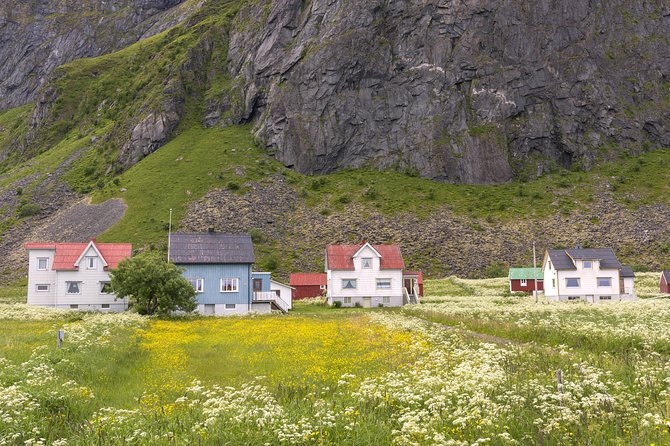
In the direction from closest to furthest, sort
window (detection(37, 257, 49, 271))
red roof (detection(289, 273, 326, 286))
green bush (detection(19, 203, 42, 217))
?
window (detection(37, 257, 49, 271)) < red roof (detection(289, 273, 326, 286)) < green bush (detection(19, 203, 42, 217))

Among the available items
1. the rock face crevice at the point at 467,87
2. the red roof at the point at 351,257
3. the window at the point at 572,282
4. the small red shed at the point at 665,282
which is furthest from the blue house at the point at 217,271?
the rock face crevice at the point at 467,87

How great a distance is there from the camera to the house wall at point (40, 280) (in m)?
66.1

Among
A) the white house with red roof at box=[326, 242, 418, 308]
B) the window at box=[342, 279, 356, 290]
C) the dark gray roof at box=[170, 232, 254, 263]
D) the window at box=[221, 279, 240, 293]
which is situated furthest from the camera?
the window at box=[342, 279, 356, 290]

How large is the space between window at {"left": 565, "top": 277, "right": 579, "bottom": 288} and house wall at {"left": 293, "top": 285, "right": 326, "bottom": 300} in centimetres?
3479

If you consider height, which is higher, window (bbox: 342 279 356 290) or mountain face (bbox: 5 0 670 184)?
mountain face (bbox: 5 0 670 184)

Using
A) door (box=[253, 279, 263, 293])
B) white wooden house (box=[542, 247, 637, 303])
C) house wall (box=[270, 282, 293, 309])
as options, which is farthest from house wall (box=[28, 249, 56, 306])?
white wooden house (box=[542, 247, 637, 303])

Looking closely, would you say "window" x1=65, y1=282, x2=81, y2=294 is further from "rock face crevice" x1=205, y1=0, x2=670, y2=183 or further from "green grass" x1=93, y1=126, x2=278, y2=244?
"rock face crevice" x1=205, y1=0, x2=670, y2=183

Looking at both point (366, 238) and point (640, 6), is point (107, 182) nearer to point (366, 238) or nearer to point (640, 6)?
point (366, 238)

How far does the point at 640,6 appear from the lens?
535ft

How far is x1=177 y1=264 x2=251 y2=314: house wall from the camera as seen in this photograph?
203 ft

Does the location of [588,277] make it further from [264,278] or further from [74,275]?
[74,275]

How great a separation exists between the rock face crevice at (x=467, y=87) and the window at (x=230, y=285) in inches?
3289

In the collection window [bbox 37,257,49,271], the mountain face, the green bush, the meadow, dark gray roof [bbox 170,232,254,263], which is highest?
the mountain face

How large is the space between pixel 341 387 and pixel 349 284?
186 feet
